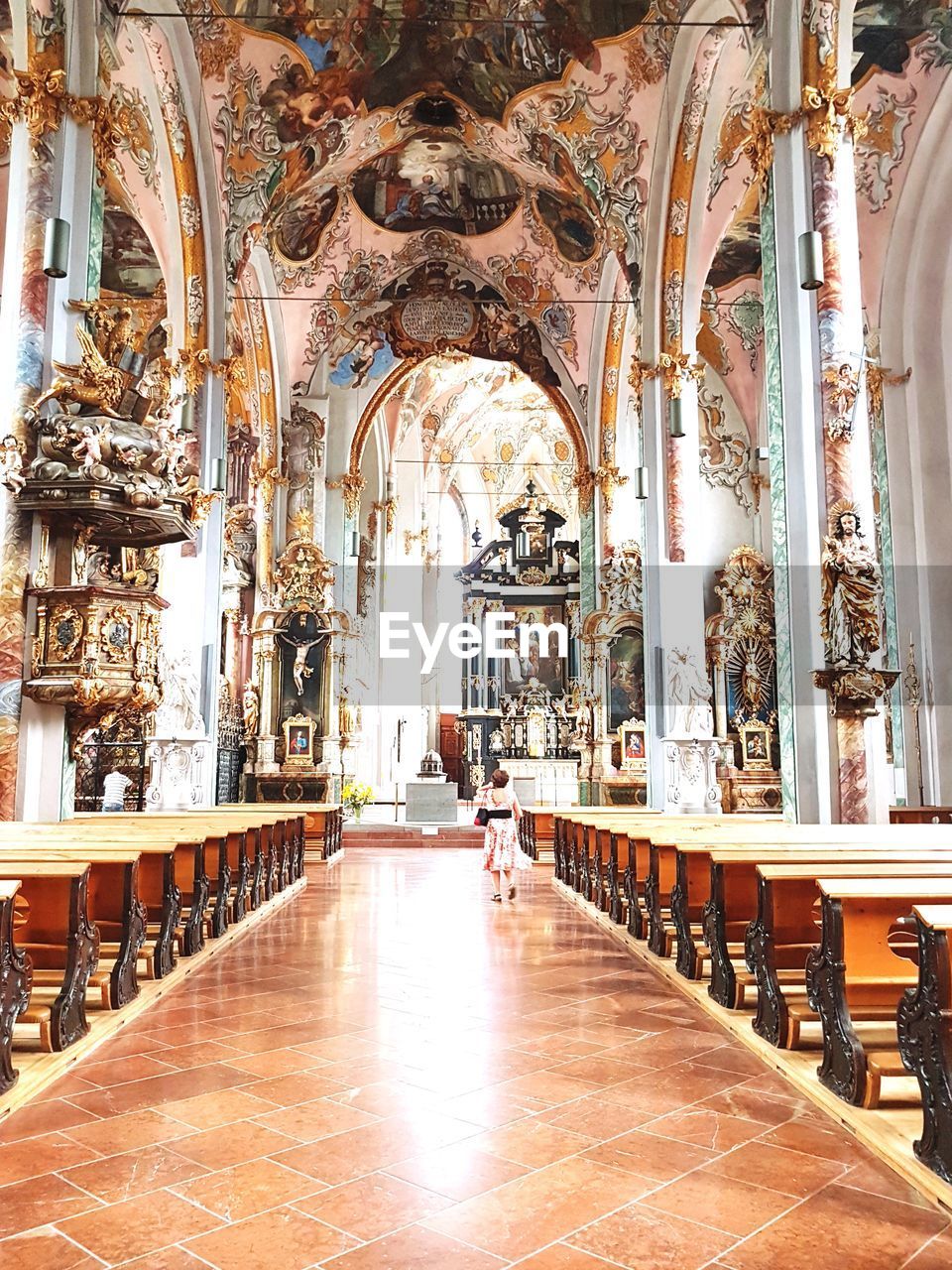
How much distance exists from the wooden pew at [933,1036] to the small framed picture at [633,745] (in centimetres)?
1513

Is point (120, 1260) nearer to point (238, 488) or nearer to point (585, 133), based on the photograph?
point (585, 133)

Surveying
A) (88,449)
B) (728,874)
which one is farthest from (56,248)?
(728,874)

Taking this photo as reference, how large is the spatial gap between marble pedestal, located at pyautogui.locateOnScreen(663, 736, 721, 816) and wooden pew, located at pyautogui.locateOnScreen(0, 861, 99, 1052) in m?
9.29

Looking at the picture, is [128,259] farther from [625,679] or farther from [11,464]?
[625,679]

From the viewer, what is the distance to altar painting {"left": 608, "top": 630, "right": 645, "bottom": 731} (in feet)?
60.2

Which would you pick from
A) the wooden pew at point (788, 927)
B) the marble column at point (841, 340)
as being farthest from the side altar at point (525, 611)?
the wooden pew at point (788, 927)

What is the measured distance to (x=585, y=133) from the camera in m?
14.2

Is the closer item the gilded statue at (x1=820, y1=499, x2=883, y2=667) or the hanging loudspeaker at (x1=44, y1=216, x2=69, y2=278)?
the gilded statue at (x1=820, y1=499, x2=883, y2=667)

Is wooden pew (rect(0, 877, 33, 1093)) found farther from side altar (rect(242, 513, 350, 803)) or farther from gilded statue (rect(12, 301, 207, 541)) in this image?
side altar (rect(242, 513, 350, 803))

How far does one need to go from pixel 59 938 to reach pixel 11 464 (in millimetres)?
4615

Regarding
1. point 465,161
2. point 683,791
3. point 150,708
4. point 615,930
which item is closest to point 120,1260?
point 615,930

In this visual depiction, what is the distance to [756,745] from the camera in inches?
698

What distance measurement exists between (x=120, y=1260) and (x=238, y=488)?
18422mm

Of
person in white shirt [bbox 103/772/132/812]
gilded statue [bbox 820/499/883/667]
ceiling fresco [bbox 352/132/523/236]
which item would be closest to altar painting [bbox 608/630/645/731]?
ceiling fresco [bbox 352/132/523/236]
